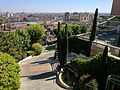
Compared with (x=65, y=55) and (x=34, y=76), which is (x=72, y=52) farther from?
(x=34, y=76)

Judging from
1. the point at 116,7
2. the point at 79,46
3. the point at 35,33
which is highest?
the point at 116,7

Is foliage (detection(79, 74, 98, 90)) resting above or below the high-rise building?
below

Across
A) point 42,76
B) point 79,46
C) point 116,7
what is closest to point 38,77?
point 42,76

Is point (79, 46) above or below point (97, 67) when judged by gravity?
below

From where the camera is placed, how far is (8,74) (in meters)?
18.9

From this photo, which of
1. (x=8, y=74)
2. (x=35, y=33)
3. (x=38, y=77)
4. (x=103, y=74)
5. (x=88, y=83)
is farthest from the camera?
(x=35, y=33)

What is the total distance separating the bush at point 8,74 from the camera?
18.2 metres

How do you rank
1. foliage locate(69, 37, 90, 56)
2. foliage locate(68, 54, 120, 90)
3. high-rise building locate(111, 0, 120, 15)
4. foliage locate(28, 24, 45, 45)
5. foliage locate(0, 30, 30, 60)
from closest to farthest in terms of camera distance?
1. foliage locate(68, 54, 120, 90)
2. foliage locate(69, 37, 90, 56)
3. foliage locate(0, 30, 30, 60)
4. high-rise building locate(111, 0, 120, 15)
5. foliage locate(28, 24, 45, 45)

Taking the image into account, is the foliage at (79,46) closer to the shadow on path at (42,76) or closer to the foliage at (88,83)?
the shadow on path at (42,76)

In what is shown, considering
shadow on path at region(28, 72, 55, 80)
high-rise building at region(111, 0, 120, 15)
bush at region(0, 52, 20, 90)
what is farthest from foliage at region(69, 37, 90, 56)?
high-rise building at region(111, 0, 120, 15)

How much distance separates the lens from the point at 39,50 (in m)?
44.3

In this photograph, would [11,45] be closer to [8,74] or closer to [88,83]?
[8,74]

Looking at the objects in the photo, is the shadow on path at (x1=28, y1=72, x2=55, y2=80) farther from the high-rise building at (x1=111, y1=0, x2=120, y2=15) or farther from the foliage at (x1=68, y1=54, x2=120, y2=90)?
the high-rise building at (x1=111, y1=0, x2=120, y2=15)

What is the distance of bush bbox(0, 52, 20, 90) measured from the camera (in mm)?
18247
